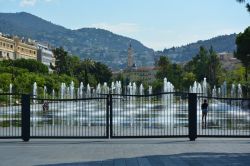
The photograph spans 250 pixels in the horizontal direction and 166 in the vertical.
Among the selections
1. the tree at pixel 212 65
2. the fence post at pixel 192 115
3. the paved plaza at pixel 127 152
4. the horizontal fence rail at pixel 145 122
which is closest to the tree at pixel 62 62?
the tree at pixel 212 65

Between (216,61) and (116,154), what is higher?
(216,61)

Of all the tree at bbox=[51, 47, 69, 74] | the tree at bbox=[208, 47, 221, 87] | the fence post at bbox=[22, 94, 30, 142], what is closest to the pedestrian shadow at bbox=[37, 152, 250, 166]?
the fence post at bbox=[22, 94, 30, 142]

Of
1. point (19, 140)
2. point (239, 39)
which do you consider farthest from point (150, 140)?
point (239, 39)

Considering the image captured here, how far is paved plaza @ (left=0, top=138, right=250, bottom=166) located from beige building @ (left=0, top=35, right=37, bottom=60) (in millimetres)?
126613

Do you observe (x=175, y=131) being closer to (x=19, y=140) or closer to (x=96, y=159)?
(x=19, y=140)

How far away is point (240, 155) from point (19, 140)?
28.3ft

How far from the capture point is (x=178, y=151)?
15766mm

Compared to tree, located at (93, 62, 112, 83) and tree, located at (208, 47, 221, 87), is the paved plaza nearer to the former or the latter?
tree, located at (208, 47, 221, 87)

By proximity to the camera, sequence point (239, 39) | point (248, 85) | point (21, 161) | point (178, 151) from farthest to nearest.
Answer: point (239, 39), point (248, 85), point (178, 151), point (21, 161)

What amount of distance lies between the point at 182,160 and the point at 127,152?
7.86 feet

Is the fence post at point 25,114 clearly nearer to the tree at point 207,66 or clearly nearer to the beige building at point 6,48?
the tree at point 207,66

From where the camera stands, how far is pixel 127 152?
15.5 metres

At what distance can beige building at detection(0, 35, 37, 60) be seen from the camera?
148 metres

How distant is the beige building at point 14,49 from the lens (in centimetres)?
14800
